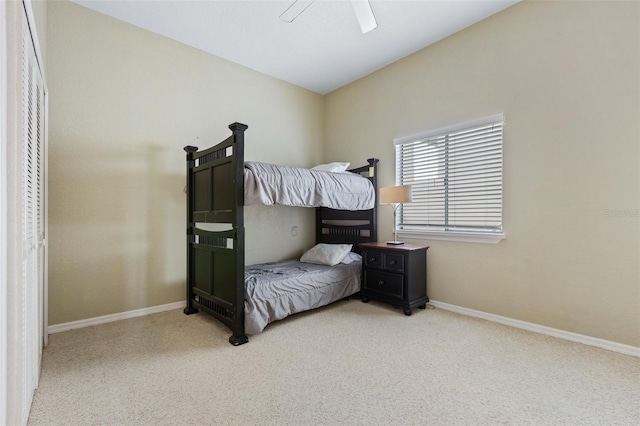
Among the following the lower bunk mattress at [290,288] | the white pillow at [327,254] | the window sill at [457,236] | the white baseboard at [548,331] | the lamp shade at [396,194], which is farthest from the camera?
the white pillow at [327,254]

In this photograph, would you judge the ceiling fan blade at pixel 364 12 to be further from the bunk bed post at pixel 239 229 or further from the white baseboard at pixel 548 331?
the white baseboard at pixel 548 331

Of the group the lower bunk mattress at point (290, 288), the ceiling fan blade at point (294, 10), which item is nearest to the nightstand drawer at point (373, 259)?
the lower bunk mattress at point (290, 288)

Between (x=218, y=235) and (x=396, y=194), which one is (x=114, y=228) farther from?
(x=396, y=194)

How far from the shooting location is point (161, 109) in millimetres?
3045

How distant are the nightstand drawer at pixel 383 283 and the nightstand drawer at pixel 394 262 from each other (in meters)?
0.07

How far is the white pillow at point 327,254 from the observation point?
11.0ft

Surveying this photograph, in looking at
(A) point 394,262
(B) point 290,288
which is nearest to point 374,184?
(A) point 394,262

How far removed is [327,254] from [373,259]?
51 cm

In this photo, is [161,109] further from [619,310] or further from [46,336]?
[619,310]

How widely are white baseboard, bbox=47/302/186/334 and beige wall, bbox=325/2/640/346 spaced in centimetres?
269

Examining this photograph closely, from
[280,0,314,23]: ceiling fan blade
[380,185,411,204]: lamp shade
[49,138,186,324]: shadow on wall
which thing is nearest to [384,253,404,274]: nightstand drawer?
[380,185,411,204]: lamp shade

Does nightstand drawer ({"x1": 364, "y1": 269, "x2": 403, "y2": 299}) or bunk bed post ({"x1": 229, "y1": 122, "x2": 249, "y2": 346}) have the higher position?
bunk bed post ({"x1": 229, "y1": 122, "x2": 249, "y2": 346})

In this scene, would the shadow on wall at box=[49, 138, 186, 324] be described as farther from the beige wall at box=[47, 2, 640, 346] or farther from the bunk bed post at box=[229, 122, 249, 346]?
the bunk bed post at box=[229, 122, 249, 346]

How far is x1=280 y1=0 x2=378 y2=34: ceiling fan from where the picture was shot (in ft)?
6.40
